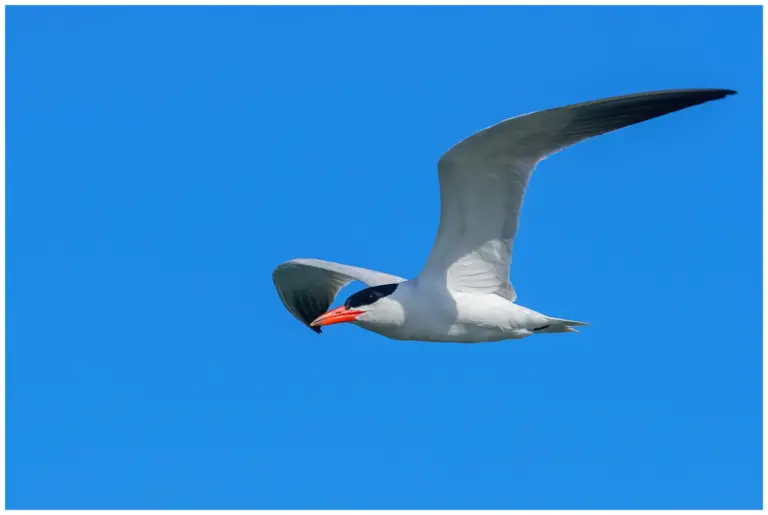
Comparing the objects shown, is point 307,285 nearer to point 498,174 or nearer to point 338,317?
point 338,317

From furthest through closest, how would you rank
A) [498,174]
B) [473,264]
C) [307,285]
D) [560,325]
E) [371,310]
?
[307,285]
[560,325]
[473,264]
[371,310]
[498,174]

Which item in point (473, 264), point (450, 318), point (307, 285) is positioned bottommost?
point (450, 318)

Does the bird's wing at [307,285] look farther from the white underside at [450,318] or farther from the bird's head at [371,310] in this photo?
the white underside at [450,318]

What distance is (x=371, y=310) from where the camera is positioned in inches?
473

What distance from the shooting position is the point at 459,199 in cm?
1159

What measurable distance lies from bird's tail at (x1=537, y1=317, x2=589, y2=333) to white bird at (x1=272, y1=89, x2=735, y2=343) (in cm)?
1

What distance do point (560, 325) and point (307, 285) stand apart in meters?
4.23

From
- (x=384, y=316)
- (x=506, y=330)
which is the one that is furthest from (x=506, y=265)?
(x=384, y=316)

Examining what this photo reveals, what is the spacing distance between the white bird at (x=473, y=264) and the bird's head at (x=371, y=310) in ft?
0.04

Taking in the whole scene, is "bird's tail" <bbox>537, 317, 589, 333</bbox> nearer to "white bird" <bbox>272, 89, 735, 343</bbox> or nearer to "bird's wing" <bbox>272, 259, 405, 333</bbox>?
"white bird" <bbox>272, 89, 735, 343</bbox>

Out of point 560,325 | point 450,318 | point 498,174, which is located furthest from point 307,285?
point 498,174

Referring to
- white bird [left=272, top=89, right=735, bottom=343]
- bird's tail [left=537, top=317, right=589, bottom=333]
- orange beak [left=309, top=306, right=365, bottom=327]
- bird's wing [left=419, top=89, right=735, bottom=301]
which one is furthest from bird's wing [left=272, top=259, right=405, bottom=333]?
bird's tail [left=537, top=317, right=589, bottom=333]

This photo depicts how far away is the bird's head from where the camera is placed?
12.0 meters

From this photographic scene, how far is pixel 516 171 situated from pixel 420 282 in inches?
70.5
